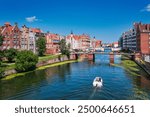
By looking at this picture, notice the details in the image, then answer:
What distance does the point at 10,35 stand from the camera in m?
104

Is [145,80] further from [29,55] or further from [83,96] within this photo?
[29,55]

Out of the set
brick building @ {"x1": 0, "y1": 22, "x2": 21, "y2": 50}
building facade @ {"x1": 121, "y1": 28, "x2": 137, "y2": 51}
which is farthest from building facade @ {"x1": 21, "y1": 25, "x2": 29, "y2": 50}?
building facade @ {"x1": 121, "y1": 28, "x2": 137, "y2": 51}

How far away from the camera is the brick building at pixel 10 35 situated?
102 m

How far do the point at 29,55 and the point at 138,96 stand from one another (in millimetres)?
44798

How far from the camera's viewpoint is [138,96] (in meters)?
42.0

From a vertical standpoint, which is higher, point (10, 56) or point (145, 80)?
point (10, 56)

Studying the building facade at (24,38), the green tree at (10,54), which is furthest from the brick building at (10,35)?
the green tree at (10,54)

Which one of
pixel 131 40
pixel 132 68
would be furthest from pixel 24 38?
pixel 131 40

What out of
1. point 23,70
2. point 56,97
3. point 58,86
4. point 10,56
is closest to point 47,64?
point 10,56

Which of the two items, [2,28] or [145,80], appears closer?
[145,80]

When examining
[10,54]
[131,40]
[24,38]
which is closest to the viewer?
[10,54]

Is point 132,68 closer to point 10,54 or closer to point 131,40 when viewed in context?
point 10,54

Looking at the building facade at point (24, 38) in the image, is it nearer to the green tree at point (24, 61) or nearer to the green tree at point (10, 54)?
the green tree at point (10, 54)

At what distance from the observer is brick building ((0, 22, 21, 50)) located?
102 meters
